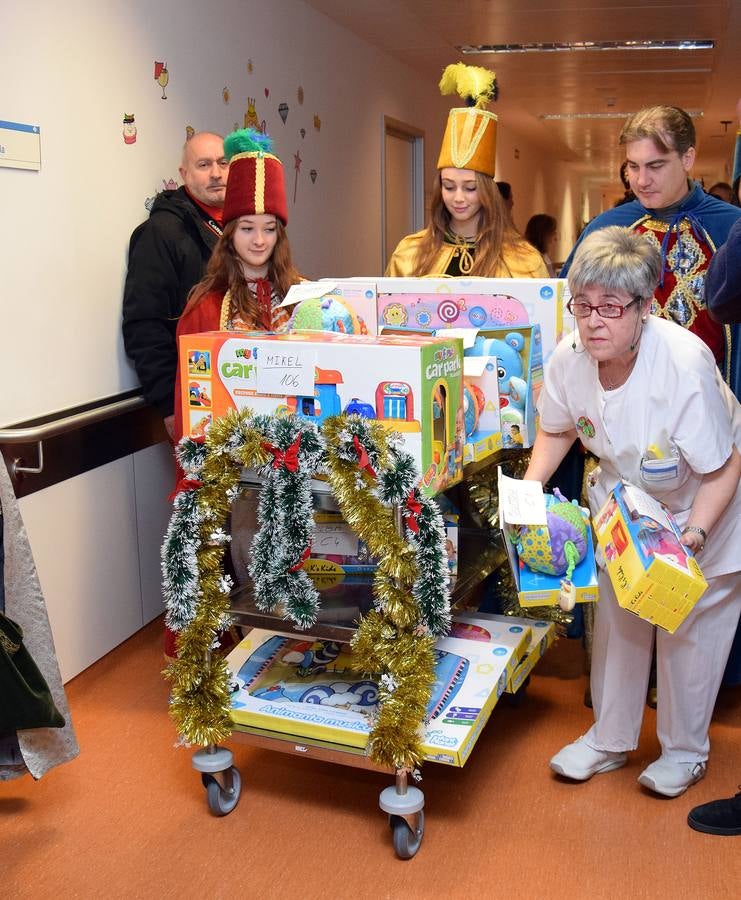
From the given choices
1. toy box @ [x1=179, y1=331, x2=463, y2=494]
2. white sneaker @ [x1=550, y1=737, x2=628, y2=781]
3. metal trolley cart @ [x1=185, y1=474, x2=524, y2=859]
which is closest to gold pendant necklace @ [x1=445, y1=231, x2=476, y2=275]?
toy box @ [x1=179, y1=331, x2=463, y2=494]

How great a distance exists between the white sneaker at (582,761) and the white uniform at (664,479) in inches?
1.1

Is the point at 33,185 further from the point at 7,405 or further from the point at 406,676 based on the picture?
the point at 406,676

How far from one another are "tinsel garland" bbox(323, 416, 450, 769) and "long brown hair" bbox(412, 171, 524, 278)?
1.22 meters

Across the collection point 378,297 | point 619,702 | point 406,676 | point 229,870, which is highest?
point 378,297

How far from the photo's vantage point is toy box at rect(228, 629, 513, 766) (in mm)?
A: 2322

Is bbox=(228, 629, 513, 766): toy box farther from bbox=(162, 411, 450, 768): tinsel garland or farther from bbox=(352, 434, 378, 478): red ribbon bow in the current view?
bbox=(352, 434, 378, 478): red ribbon bow

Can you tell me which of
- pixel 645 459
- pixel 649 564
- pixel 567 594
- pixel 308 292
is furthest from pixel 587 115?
pixel 649 564

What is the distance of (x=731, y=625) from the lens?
8.26 ft

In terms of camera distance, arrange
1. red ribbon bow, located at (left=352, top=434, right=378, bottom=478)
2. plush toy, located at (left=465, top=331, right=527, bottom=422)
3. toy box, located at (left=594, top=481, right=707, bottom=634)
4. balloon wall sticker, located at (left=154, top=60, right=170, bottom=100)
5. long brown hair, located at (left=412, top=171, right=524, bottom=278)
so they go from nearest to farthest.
Answer: toy box, located at (left=594, top=481, right=707, bottom=634), red ribbon bow, located at (left=352, top=434, right=378, bottom=478), plush toy, located at (left=465, top=331, right=527, bottom=422), long brown hair, located at (left=412, top=171, right=524, bottom=278), balloon wall sticker, located at (left=154, top=60, right=170, bottom=100)

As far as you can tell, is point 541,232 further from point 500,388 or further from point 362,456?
point 362,456

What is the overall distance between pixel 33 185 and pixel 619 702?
2194 mm

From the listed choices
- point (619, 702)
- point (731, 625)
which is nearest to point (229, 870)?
point (619, 702)

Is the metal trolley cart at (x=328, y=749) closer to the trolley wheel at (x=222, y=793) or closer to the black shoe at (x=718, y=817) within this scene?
the trolley wheel at (x=222, y=793)

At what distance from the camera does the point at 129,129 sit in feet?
11.3
